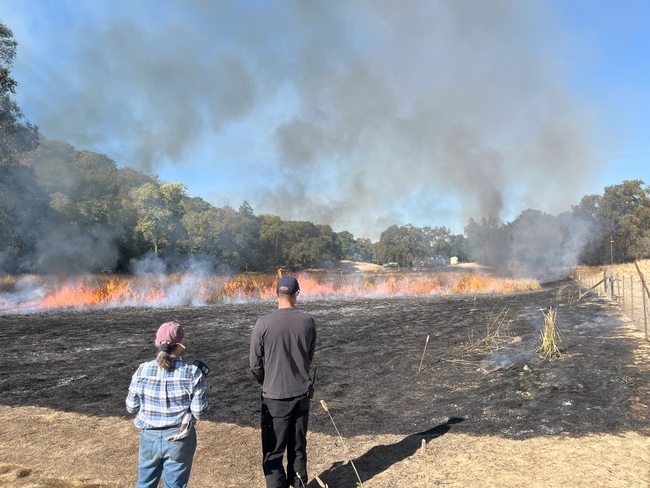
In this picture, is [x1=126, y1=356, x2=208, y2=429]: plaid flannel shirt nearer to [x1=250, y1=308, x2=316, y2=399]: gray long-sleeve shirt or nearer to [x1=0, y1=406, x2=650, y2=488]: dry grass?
[x1=250, y1=308, x2=316, y2=399]: gray long-sleeve shirt

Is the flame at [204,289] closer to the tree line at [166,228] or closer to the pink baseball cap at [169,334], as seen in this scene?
the tree line at [166,228]

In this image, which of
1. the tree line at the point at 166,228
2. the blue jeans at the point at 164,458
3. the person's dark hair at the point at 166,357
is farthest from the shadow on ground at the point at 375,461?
the tree line at the point at 166,228

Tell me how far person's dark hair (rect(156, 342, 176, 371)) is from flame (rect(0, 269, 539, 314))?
71.5 feet

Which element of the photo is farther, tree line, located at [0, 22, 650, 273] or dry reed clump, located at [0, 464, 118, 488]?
tree line, located at [0, 22, 650, 273]

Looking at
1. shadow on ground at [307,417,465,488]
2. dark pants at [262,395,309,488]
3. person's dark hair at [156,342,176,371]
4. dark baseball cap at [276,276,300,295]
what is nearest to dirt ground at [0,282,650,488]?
shadow on ground at [307,417,465,488]

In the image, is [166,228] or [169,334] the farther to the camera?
[166,228]

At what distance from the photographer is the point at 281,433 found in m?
3.67

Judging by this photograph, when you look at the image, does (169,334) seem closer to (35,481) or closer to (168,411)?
(168,411)

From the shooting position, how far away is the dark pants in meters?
3.65

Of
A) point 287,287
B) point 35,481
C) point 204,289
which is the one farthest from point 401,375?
point 204,289

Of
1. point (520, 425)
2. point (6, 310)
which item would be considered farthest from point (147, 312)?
point (520, 425)

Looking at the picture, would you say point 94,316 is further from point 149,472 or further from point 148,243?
point 149,472

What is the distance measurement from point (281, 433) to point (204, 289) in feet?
80.6

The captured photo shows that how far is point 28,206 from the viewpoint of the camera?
23.3 m
